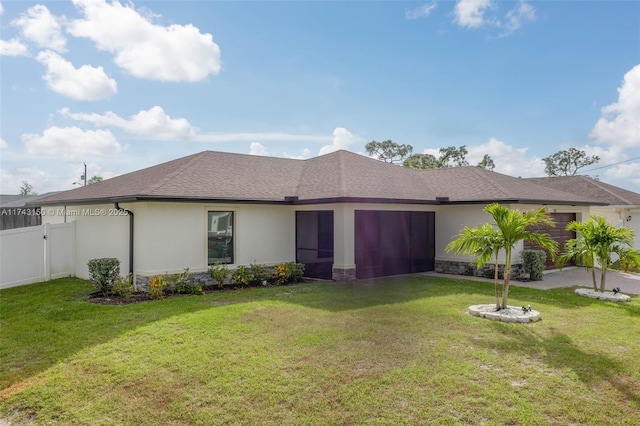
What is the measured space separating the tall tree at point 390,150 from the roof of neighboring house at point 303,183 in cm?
2747

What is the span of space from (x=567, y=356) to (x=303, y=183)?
417 inches

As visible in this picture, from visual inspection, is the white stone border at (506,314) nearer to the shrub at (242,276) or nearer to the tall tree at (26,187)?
the shrub at (242,276)

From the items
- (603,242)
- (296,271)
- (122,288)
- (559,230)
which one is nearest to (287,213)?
(296,271)

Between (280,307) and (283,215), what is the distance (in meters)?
5.16

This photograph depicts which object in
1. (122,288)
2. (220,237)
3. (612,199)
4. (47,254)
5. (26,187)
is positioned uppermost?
(26,187)

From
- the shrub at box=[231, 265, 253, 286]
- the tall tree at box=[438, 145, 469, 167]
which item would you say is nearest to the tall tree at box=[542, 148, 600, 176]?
the tall tree at box=[438, 145, 469, 167]

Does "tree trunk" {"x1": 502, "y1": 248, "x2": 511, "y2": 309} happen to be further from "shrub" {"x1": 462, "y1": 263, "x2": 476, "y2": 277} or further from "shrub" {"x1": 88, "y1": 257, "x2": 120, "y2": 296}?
"shrub" {"x1": 88, "y1": 257, "x2": 120, "y2": 296}

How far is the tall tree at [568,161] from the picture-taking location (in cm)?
4714

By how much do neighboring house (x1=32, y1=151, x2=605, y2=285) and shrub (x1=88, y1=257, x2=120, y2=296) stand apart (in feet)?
2.04

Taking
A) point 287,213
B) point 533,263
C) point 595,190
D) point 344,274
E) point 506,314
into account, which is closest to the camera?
point 506,314

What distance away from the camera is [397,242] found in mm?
15109

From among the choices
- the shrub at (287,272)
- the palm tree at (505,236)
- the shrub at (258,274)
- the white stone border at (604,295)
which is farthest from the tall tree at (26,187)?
the white stone border at (604,295)

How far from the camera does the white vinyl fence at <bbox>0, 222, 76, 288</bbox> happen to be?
11867mm

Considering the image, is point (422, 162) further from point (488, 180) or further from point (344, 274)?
point (344, 274)
